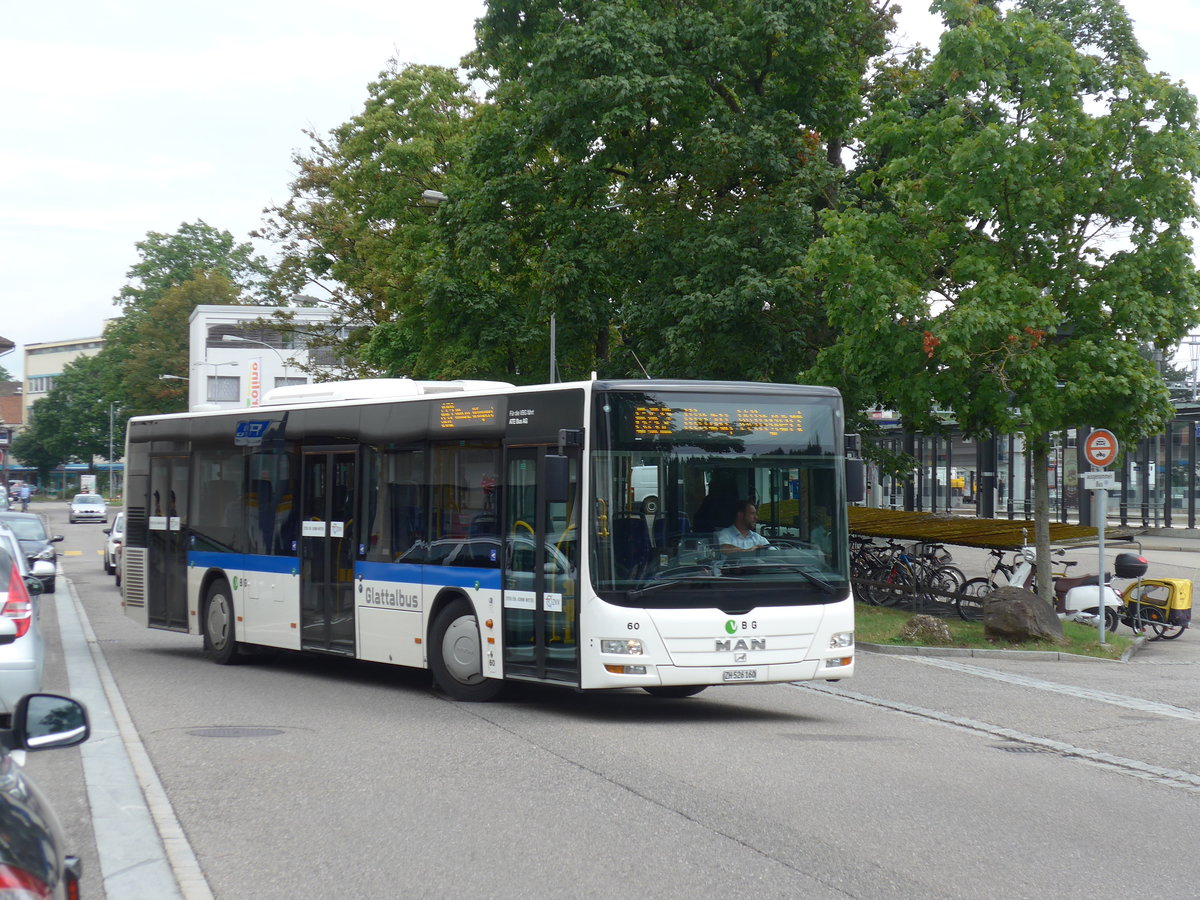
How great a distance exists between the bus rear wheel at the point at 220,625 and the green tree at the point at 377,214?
16.0 m

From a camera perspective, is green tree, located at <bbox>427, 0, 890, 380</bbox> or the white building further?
the white building

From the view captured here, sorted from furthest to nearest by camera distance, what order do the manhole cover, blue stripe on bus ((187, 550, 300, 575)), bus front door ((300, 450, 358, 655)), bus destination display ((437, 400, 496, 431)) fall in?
blue stripe on bus ((187, 550, 300, 575)) < bus front door ((300, 450, 358, 655)) < bus destination display ((437, 400, 496, 431)) < the manhole cover

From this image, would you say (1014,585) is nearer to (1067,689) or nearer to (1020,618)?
(1020,618)

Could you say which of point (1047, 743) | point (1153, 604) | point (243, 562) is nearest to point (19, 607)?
point (243, 562)

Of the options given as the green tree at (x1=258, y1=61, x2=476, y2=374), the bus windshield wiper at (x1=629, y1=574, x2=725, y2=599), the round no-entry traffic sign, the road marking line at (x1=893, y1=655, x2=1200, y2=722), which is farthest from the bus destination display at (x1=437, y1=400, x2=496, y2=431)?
the green tree at (x1=258, y1=61, x2=476, y2=374)

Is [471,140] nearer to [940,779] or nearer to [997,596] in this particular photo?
[997,596]

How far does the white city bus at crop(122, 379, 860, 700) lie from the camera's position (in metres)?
11.2

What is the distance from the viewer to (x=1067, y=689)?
1456 centimetres

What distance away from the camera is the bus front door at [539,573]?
451 inches

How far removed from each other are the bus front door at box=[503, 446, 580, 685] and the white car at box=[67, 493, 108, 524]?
71.6m

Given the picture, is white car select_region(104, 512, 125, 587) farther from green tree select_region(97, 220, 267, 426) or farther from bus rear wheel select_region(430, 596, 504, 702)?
green tree select_region(97, 220, 267, 426)

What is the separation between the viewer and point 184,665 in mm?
15734

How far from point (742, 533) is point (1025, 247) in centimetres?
1023

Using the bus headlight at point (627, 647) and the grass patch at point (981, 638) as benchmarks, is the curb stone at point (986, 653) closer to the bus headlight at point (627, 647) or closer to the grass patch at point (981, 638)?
the grass patch at point (981, 638)
